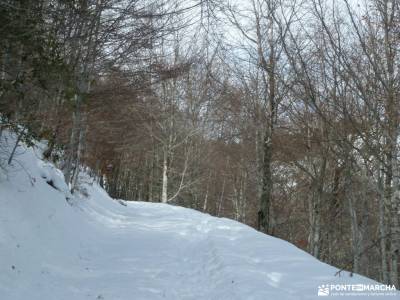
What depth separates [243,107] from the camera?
44.9ft

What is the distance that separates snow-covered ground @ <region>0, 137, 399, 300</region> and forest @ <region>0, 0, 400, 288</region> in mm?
830

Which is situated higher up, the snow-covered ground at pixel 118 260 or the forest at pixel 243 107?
the forest at pixel 243 107

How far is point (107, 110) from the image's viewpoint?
11.7m

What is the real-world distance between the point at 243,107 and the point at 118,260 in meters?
8.08

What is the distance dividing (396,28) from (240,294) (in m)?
4.00

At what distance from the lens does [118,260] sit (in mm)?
7078

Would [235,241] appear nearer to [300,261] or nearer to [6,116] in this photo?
[300,261]

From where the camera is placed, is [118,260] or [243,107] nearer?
[118,260]

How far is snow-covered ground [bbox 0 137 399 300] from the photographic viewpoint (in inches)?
202

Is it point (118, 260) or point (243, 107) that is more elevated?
point (243, 107)

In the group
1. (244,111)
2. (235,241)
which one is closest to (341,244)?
(244,111)

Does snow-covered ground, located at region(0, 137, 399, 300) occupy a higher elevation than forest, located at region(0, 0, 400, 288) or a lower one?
lower

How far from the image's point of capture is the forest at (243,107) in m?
3.80

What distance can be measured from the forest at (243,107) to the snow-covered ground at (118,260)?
83 centimetres
